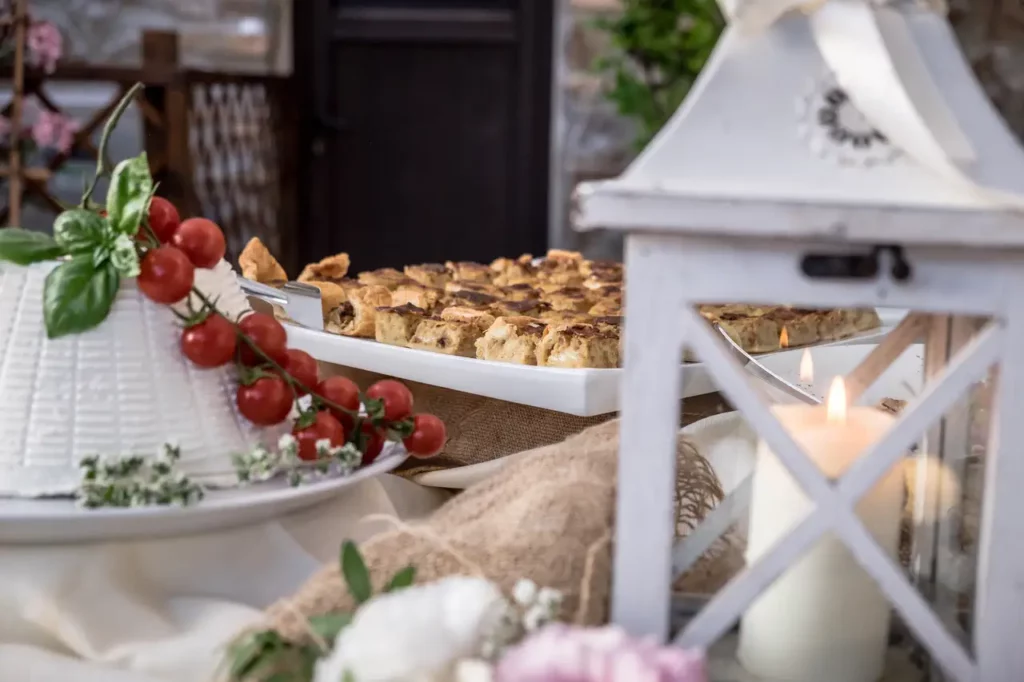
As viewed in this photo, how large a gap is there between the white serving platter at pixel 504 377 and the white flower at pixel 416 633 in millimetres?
523

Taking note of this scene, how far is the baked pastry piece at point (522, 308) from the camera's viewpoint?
1433 mm

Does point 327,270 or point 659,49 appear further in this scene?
point 659,49

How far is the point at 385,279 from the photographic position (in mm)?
1641

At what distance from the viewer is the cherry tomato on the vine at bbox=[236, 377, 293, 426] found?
0.75 meters

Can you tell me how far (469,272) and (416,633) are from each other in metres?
1.37

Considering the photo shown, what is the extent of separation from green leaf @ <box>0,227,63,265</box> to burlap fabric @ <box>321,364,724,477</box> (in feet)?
1.26

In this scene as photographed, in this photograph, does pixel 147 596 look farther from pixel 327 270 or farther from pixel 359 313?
pixel 327 270

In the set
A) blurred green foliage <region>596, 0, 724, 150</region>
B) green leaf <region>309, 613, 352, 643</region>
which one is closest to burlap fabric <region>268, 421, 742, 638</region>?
green leaf <region>309, 613, 352, 643</region>

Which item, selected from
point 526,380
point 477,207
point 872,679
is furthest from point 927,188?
point 477,207

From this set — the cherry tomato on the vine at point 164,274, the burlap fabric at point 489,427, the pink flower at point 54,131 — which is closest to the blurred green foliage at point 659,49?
the pink flower at point 54,131

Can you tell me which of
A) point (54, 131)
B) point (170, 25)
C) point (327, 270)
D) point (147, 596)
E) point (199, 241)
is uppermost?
point (170, 25)

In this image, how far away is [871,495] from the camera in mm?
555

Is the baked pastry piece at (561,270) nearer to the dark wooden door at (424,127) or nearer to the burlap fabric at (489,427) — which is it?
the burlap fabric at (489,427)

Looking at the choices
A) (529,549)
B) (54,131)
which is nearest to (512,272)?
(529,549)
